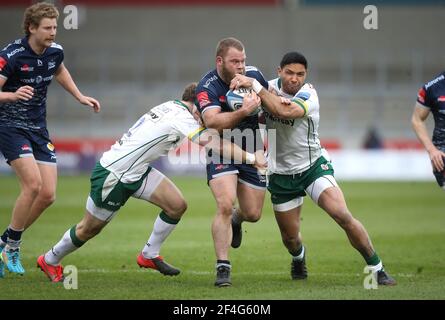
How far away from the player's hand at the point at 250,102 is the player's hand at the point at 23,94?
2.36m

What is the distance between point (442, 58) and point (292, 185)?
1022 inches

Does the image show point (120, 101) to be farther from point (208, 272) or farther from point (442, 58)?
point (208, 272)

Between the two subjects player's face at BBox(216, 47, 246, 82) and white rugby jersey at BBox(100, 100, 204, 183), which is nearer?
player's face at BBox(216, 47, 246, 82)

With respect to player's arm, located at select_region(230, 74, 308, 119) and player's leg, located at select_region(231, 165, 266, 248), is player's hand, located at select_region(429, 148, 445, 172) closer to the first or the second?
player's arm, located at select_region(230, 74, 308, 119)

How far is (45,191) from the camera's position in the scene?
959cm

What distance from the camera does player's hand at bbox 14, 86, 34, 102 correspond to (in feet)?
29.4

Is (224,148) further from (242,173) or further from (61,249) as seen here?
(61,249)

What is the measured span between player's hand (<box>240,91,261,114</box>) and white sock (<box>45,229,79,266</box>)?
242cm

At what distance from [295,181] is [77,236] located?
246cm

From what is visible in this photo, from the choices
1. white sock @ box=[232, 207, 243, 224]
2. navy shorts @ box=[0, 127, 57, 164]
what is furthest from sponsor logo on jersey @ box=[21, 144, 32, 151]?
white sock @ box=[232, 207, 243, 224]

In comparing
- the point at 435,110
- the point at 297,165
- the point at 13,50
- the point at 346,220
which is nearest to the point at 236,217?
the point at 297,165

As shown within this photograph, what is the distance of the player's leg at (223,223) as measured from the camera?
28.2ft

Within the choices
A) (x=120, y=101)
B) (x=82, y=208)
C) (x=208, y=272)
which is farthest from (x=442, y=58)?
(x=208, y=272)

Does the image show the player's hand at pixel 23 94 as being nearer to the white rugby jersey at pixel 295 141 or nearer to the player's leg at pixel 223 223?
the player's leg at pixel 223 223
